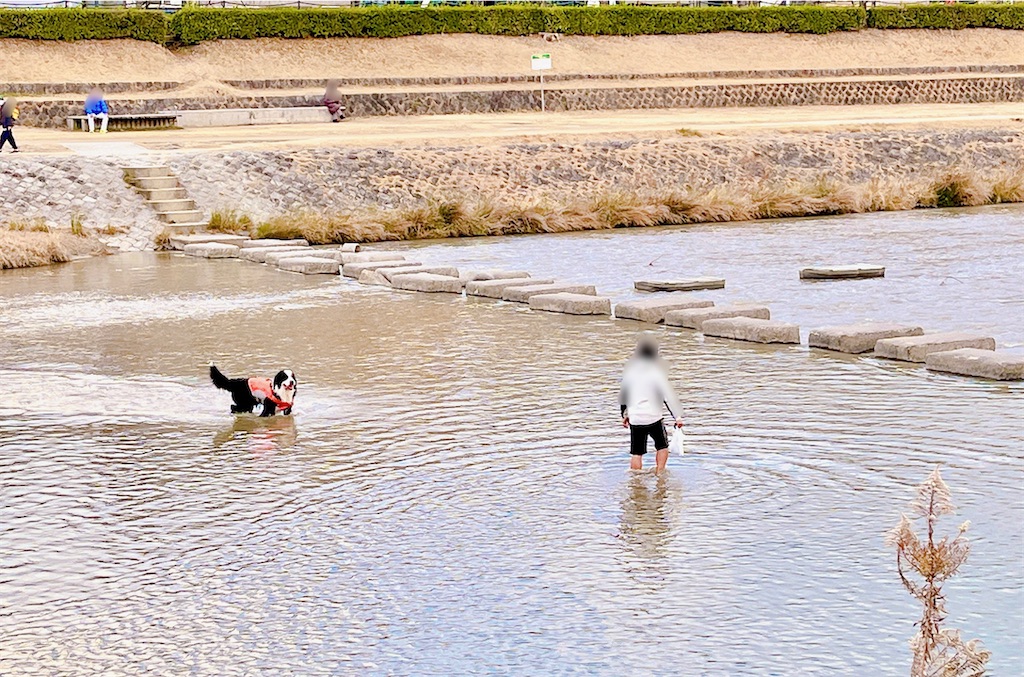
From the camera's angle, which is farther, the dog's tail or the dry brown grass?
the dry brown grass

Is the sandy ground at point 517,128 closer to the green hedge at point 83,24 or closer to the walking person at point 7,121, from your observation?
the walking person at point 7,121

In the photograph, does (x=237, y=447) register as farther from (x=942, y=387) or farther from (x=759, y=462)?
(x=942, y=387)

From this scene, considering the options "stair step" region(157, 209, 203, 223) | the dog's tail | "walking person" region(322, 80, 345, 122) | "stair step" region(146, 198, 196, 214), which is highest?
"walking person" region(322, 80, 345, 122)

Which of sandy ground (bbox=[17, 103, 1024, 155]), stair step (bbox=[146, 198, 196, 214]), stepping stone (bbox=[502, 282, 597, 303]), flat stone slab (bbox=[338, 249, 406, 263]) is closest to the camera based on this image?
stepping stone (bbox=[502, 282, 597, 303])

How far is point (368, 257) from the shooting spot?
64.5ft

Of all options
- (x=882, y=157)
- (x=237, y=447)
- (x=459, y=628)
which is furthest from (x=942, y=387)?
(x=882, y=157)

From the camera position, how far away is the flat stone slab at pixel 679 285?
17.6 m

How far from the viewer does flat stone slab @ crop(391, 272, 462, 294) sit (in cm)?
1722

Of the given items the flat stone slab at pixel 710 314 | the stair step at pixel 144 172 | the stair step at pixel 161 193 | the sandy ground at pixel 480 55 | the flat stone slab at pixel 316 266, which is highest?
the sandy ground at pixel 480 55

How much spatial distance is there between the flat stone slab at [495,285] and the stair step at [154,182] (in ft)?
29.7

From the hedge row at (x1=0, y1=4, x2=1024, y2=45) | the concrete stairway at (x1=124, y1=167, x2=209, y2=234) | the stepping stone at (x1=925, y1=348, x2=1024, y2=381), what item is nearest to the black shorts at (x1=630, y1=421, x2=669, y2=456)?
the stepping stone at (x1=925, y1=348, x2=1024, y2=381)

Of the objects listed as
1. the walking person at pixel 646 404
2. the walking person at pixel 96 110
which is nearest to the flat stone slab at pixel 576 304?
the walking person at pixel 646 404

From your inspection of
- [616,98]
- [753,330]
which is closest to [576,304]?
[753,330]

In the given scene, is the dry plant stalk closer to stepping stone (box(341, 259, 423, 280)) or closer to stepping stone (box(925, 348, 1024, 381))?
stepping stone (box(925, 348, 1024, 381))
